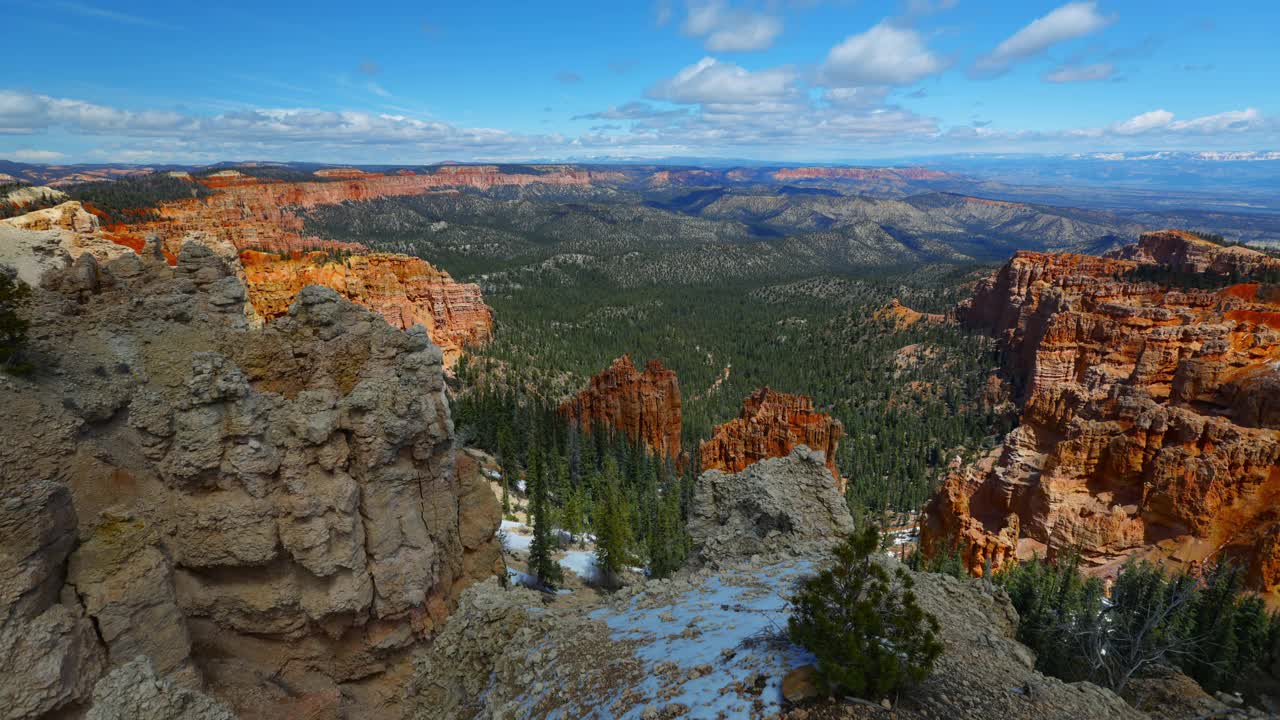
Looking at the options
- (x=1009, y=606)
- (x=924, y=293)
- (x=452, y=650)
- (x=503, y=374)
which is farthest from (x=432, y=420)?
(x=924, y=293)

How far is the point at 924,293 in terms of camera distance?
13175 centimetres

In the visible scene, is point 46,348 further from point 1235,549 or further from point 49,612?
point 1235,549

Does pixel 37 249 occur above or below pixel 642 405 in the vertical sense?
above

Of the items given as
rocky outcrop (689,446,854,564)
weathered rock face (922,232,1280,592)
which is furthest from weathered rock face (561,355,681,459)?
rocky outcrop (689,446,854,564)

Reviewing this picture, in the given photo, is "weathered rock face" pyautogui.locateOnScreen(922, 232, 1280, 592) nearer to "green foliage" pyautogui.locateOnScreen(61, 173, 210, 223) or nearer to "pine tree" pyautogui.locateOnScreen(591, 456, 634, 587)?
"pine tree" pyautogui.locateOnScreen(591, 456, 634, 587)

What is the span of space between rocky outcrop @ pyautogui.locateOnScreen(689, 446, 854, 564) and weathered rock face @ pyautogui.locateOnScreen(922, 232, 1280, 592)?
14.4 metres

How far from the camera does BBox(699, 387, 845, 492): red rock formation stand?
154 feet

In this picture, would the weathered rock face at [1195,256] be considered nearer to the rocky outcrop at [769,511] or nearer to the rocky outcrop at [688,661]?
the rocky outcrop at [769,511]

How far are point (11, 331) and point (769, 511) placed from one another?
1826 cm

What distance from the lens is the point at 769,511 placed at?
63.5ft

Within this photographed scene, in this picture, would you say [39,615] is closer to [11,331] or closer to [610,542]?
[11,331]

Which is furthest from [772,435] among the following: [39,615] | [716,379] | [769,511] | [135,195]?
[135,195]

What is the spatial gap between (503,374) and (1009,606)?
69.8 metres

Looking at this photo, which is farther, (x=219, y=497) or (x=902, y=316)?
(x=902, y=316)
